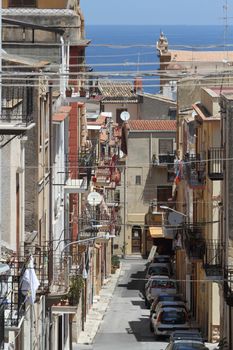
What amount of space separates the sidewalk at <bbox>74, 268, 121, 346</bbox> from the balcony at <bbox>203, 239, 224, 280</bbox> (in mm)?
4169

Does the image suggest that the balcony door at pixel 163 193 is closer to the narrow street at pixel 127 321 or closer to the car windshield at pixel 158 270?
the narrow street at pixel 127 321

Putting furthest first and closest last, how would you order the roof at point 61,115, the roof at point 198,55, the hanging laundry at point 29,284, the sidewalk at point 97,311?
the roof at point 198,55, the sidewalk at point 97,311, the roof at point 61,115, the hanging laundry at point 29,284

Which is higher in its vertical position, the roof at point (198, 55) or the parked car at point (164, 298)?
the roof at point (198, 55)

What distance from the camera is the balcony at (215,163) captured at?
1861 inches

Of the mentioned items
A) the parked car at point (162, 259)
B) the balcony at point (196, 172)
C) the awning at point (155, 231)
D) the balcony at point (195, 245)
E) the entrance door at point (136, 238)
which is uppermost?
the balcony at point (196, 172)

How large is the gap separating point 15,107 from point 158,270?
40.3m

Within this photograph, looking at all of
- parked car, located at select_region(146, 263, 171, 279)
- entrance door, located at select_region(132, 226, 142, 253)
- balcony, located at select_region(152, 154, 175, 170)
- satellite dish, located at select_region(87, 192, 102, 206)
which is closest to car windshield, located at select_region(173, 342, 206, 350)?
satellite dish, located at select_region(87, 192, 102, 206)

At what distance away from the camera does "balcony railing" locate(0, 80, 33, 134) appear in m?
24.0

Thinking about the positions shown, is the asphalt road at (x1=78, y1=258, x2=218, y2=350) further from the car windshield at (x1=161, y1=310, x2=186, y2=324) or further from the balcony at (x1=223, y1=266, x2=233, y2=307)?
the balcony at (x1=223, y1=266, x2=233, y2=307)

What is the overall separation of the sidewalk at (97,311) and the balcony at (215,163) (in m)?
5.91

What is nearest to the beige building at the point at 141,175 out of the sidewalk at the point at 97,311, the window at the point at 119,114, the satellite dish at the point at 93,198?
the sidewalk at the point at 97,311

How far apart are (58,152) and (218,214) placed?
7668 mm

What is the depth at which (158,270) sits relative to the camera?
68875mm

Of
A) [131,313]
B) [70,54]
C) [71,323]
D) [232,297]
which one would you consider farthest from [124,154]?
[232,297]
